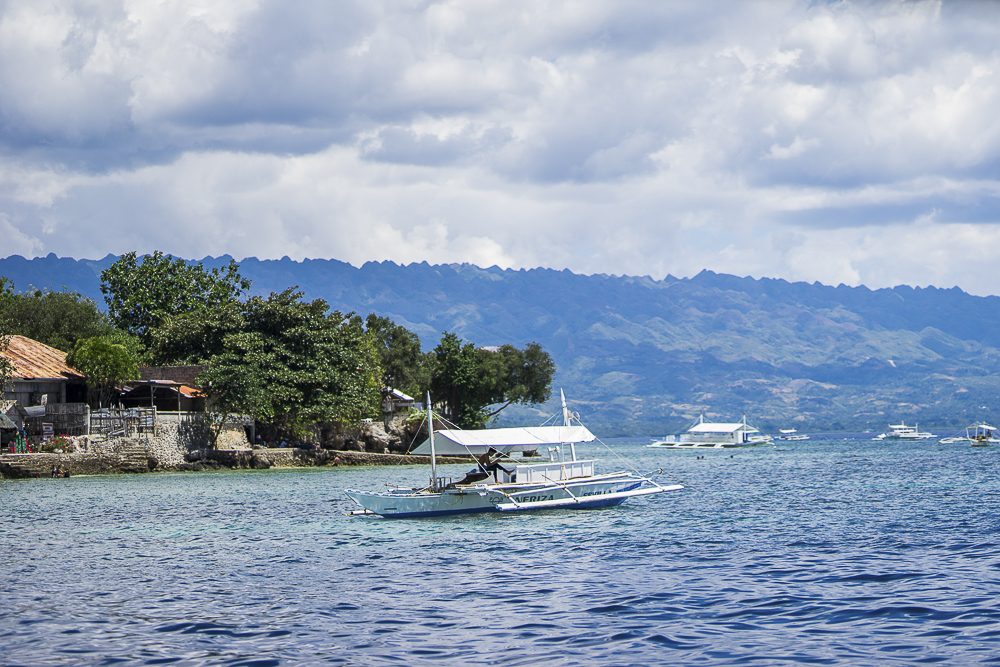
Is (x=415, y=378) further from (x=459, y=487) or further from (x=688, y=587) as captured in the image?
(x=688, y=587)

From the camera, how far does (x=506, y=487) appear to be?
38281mm

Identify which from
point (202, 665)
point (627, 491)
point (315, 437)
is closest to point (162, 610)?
point (202, 665)

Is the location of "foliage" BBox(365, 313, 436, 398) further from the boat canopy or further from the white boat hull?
the white boat hull

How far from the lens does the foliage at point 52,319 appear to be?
87906mm

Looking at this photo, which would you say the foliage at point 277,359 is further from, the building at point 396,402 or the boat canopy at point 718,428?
the boat canopy at point 718,428

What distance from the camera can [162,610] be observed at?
1933 centimetres

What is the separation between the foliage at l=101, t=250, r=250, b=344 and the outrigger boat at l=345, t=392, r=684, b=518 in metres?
57.3

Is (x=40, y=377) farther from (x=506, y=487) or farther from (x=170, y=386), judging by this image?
(x=506, y=487)

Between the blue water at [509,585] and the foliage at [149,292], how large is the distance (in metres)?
55.5

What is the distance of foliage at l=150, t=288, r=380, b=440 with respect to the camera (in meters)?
70.8

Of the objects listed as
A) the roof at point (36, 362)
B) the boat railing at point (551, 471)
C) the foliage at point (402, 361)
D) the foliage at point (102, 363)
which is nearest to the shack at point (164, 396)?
the foliage at point (102, 363)

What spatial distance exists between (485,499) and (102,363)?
39.9m

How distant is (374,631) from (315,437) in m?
64.0

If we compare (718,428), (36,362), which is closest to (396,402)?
(36,362)
